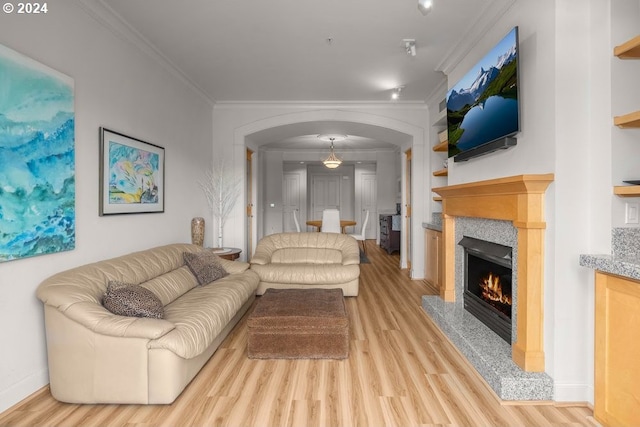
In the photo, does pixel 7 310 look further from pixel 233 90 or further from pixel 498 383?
pixel 233 90

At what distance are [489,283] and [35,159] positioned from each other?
340 centimetres

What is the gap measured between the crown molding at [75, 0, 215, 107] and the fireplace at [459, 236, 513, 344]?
3605 millimetres

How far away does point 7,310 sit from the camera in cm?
203

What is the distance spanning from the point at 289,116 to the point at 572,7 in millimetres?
3989

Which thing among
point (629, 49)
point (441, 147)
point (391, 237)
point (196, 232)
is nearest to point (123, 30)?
point (196, 232)

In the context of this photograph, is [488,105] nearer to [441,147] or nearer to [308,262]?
[441,147]

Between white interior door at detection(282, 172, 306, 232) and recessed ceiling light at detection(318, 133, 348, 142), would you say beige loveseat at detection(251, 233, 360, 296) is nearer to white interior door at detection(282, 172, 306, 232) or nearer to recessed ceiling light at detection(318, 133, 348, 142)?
recessed ceiling light at detection(318, 133, 348, 142)

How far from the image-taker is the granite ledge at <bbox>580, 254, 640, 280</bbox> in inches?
62.9

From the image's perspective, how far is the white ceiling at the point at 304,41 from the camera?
2.82m

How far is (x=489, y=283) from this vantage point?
2.95m

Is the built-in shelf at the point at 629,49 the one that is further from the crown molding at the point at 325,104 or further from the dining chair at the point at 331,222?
the dining chair at the point at 331,222

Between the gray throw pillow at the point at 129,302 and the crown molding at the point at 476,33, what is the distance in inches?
130

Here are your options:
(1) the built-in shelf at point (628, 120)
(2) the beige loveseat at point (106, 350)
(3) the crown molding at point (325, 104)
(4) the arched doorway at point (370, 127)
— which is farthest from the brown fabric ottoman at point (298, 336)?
(3) the crown molding at point (325, 104)

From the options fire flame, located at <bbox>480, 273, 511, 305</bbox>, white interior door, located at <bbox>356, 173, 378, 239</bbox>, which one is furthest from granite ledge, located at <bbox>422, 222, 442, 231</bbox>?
white interior door, located at <bbox>356, 173, 378, 239</bbox>
